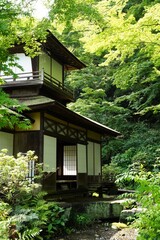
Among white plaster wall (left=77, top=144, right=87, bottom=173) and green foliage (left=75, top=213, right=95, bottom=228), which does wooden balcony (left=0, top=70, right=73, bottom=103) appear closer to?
white plaster wall (left=77, top=144, right=87, bottom=173)

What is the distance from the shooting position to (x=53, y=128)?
11.6 meters

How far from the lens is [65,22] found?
21.6 feet

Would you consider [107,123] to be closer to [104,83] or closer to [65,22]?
[104,83]

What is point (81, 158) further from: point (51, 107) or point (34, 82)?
point (34, 82)

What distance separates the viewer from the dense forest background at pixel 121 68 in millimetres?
7509

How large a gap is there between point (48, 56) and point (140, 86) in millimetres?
10507

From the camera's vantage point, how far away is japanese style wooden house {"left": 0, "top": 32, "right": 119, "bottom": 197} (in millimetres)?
10711

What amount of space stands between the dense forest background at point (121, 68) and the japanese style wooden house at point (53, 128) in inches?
78.7

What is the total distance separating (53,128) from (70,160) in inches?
137

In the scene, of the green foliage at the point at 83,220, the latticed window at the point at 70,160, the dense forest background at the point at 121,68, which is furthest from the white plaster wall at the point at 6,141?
the latticed window at the point at 70,160

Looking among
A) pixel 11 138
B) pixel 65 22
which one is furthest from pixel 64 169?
pixel 65 22

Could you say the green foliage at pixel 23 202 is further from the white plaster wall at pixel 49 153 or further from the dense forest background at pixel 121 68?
the dense forest background at pixel 121 68

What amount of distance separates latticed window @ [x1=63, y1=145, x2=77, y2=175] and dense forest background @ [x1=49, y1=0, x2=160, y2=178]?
3118mm

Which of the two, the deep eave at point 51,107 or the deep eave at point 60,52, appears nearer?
the deep eave at point 51,107
